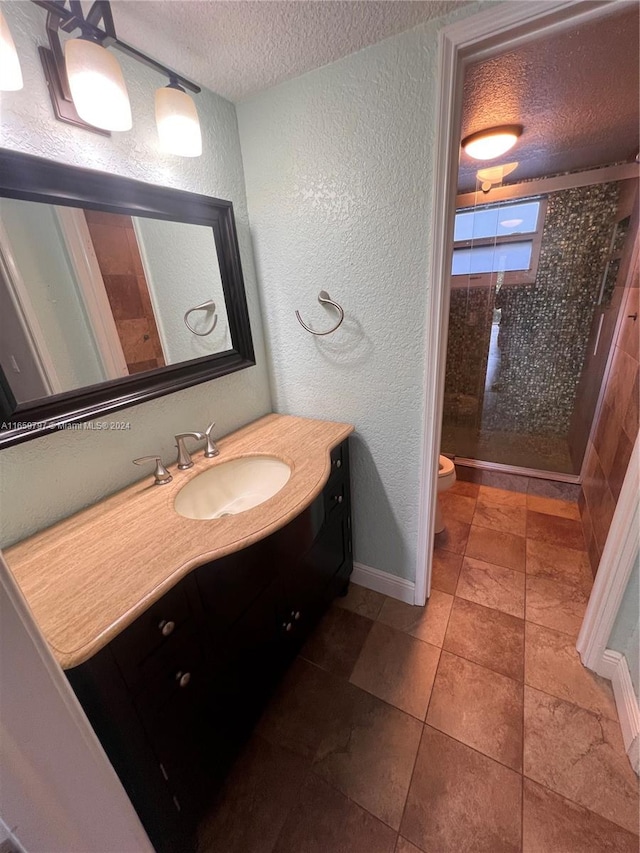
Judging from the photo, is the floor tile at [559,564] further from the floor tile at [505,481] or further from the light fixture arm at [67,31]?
the light fixture arm at [67,31]

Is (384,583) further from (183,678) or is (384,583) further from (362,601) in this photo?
(183,678)

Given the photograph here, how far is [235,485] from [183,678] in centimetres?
61

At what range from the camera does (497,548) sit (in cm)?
194

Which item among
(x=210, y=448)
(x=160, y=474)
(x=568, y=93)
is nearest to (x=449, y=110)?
(x=568, y=93)

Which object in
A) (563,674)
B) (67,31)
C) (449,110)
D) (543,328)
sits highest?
(67,31)

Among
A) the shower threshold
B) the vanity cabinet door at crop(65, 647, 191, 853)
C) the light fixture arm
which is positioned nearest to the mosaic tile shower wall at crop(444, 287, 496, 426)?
the shower threshold

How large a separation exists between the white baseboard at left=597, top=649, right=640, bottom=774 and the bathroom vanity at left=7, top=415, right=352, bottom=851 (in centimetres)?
109

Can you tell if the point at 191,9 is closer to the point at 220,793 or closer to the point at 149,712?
the point at 149,712

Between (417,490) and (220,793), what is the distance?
1.16 metres

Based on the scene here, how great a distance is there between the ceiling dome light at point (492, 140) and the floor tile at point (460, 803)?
243 centimetres

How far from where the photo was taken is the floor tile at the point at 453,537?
1.97m

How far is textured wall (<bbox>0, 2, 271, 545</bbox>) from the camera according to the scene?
2.61ft

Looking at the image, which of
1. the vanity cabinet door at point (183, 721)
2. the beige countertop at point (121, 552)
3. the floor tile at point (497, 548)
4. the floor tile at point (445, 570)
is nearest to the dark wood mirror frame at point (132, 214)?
the beige countertop at point (121, 552)

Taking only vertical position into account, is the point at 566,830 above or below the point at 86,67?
below
